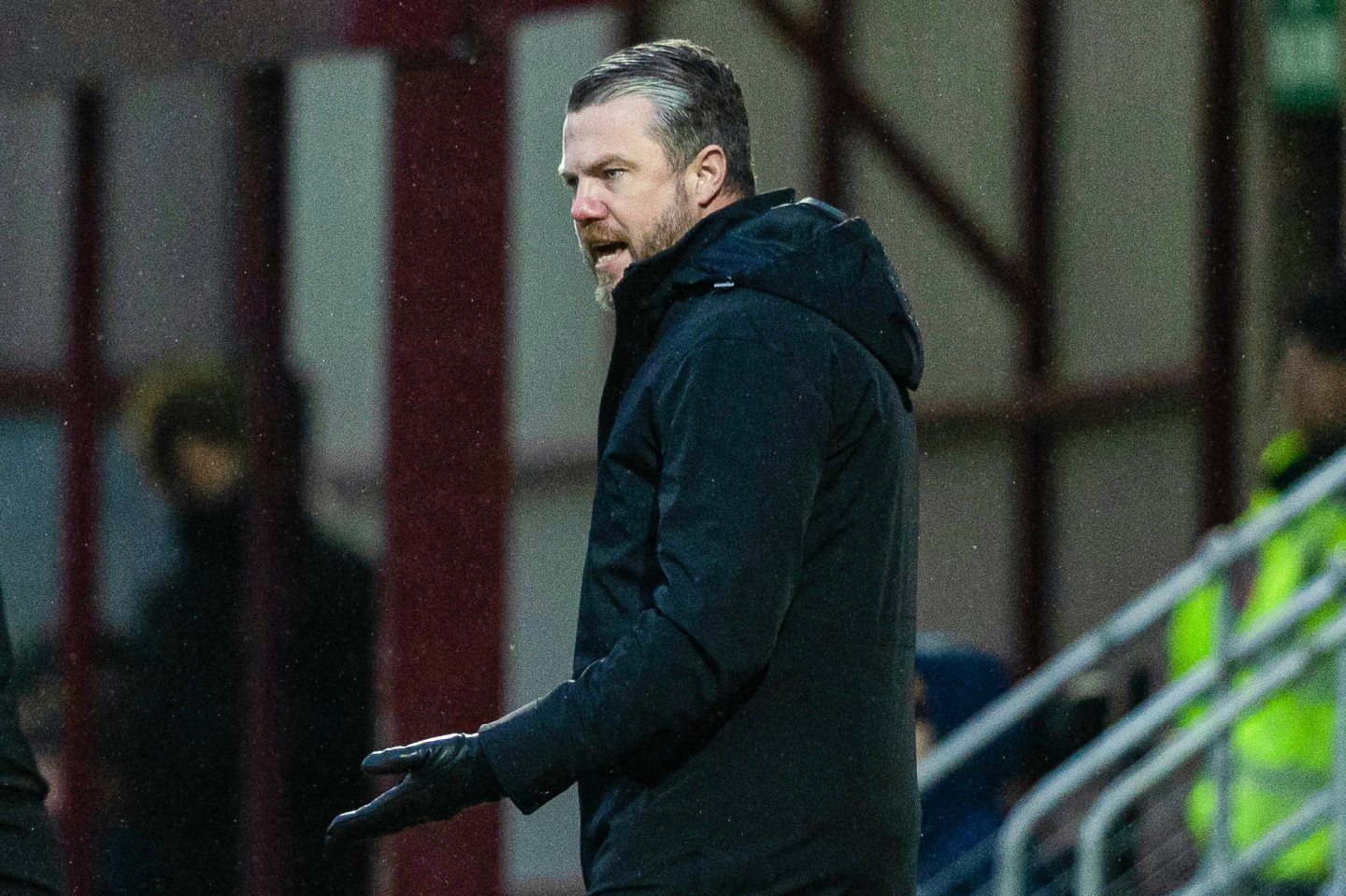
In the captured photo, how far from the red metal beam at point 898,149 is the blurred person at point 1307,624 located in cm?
92

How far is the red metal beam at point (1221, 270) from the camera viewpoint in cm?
536

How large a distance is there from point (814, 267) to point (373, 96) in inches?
72.2

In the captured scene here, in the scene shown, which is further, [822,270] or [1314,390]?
[1314,390]

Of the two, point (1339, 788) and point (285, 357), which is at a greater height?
point (285, 357)

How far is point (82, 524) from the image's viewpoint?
3.71 metres

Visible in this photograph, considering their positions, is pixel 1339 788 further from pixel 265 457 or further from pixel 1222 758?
pixel 265 457

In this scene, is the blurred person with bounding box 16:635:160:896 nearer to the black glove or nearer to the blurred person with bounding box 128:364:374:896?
the blurred person with bounding box 128:364:374:896

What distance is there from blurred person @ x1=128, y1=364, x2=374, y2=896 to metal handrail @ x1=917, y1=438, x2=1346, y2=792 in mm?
1217

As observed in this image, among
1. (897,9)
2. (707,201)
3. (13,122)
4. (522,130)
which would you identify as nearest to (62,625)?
(13,122)

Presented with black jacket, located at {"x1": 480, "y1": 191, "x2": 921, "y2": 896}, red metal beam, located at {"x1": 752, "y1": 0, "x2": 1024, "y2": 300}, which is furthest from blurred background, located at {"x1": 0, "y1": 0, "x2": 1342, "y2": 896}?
black jacket, located at {"x1": 480, "y1": 191, "x2": 921, "y2": 896}

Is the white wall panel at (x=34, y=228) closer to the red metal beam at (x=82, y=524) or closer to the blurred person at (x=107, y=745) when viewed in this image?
the red metal beam at (x=82, y=524)

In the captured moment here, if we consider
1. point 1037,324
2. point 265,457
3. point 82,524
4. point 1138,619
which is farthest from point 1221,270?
point 82,524

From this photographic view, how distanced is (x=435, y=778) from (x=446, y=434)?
6.03 feet

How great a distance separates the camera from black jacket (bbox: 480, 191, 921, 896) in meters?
2.00
